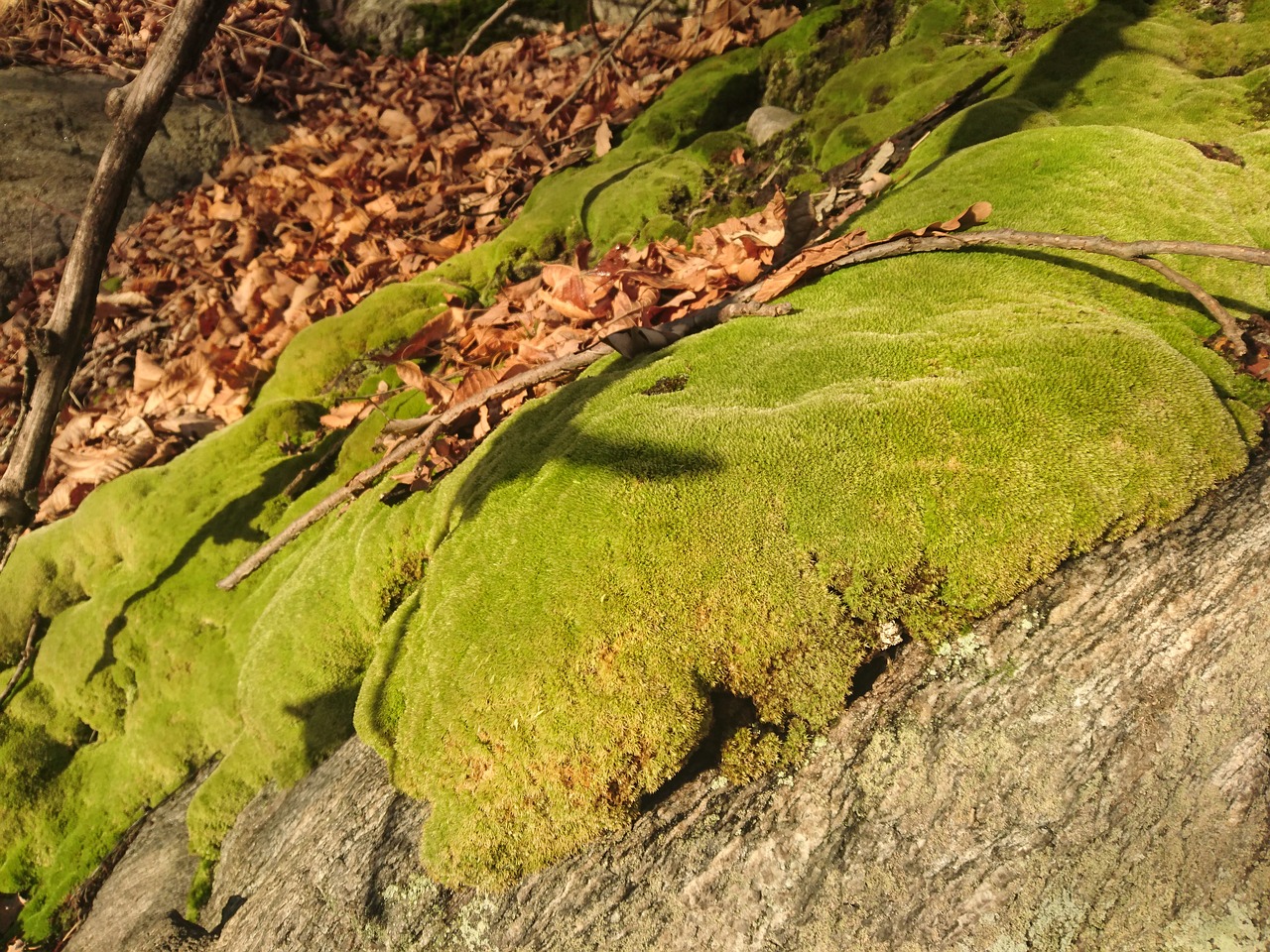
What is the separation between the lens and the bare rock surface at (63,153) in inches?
286

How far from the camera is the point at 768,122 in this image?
16.4 ft

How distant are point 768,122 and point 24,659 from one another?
5.51 meters

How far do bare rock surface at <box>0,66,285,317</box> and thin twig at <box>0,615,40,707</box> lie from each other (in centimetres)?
475

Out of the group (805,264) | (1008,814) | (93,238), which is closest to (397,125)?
(93,238)

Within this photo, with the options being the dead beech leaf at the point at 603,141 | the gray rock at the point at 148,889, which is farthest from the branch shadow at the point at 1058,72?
the gray rock at the point at 148,889

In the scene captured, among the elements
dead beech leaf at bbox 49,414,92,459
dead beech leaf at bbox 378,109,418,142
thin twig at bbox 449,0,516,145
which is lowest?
dead beech leaf at bbox 49,414,92,459

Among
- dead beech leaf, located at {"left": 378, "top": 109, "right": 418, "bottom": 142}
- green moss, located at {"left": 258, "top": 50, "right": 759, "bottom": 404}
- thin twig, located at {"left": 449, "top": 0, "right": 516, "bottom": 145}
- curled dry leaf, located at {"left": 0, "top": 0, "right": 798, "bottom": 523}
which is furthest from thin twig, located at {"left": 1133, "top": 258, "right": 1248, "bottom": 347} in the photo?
dead beech leaf, located at {"left": 378, "top": 109, "right": 418, "bottom": 142}

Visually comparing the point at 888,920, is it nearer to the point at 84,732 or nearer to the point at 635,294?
the point at 635,294

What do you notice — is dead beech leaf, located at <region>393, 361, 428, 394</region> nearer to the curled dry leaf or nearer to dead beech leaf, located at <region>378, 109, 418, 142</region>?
the curled dry leaf

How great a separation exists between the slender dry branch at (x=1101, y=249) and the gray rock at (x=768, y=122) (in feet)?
8.73

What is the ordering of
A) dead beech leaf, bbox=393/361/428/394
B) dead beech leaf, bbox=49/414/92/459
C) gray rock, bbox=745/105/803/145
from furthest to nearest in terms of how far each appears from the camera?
dead beech leaf, bbox=49/414/92/459, gray rock, bbox=745/105/803/145, dead beech leaf, bbox=393/361/428/394

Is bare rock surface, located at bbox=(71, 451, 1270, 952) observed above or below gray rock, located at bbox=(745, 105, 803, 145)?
below

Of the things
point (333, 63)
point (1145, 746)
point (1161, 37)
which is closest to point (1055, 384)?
point (1145, 746)

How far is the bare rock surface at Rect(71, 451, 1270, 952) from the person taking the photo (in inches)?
53.2
